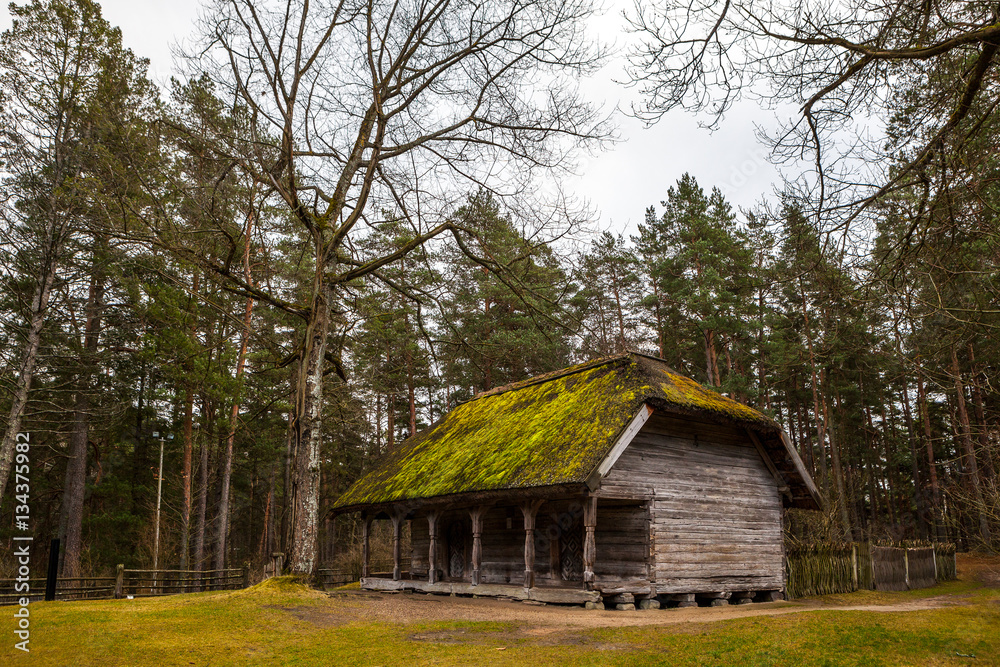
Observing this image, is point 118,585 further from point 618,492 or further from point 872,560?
point 872,560

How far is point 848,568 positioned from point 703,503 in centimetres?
685

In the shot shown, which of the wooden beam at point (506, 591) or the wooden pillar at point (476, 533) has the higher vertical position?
the wooden pillar at point (476, 533)

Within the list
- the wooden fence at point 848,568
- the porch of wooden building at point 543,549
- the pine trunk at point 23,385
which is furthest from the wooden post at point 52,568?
the wooden fence at point 848,568

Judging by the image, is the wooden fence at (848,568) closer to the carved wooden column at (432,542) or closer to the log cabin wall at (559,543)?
the log cabin wall at (559,543)

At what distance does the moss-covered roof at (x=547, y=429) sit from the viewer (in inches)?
569

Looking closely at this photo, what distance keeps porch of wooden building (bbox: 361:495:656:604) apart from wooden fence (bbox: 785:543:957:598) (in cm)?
615

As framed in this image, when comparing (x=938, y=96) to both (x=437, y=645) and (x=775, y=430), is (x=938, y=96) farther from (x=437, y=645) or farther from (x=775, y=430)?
(x=775, y=430)

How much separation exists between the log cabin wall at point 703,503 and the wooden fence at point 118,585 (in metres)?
13.1

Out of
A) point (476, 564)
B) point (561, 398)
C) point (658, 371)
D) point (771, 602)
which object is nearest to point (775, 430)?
point (658, 371)

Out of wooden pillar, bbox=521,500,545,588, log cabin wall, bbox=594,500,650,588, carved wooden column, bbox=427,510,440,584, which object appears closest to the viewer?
wooden pillar, bbox=521,500,545,588

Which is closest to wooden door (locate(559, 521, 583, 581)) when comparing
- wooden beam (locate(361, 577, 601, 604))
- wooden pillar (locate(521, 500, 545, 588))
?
wooden beam (locate(361, 577, 601, 604))

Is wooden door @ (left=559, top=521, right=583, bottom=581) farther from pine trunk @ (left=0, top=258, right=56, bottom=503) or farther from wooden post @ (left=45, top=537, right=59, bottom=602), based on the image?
pine trunk @ (left=0, top=258, right=56, bottom=503)

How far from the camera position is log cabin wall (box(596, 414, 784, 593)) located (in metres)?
15.3

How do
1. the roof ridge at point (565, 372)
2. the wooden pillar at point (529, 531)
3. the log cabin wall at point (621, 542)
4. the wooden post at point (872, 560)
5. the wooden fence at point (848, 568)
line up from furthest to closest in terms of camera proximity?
the wooden post at point (872, 560)
the wooden fence at point (848, 568)
the roof ridge at point (565, 372)
the log cabin wall at point (621, 542)
the wooden pillar at point (529, 531)
